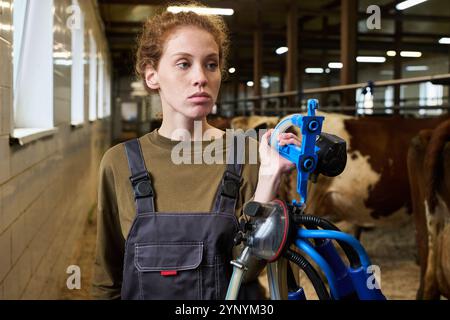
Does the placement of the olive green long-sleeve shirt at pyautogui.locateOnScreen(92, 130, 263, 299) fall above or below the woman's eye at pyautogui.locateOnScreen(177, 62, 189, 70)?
below

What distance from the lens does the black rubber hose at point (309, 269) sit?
50 cm

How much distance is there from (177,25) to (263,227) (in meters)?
0.28

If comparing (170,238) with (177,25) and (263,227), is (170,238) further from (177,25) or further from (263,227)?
(177,25)

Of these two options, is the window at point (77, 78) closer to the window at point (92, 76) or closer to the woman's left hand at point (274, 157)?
the window at point (92, 76)

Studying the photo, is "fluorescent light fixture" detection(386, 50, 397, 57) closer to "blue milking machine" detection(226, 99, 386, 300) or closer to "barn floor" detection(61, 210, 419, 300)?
"barn floor" detection(61, 210, 419, 300)

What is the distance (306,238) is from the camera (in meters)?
0.50

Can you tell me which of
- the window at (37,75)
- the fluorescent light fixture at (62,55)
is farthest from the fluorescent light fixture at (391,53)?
the window at (37,75)

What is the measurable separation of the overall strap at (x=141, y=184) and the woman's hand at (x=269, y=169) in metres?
0.13

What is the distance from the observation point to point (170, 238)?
0.61m

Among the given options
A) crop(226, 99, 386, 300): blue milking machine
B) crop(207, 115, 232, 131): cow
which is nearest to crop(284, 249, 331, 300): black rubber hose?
crop(226, 99, 386, 300): blue milking machine

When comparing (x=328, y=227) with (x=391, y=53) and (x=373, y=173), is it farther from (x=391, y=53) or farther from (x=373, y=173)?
(x=391, y=53)

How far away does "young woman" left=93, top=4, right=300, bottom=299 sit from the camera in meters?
0.60

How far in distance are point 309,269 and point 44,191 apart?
185 cm
